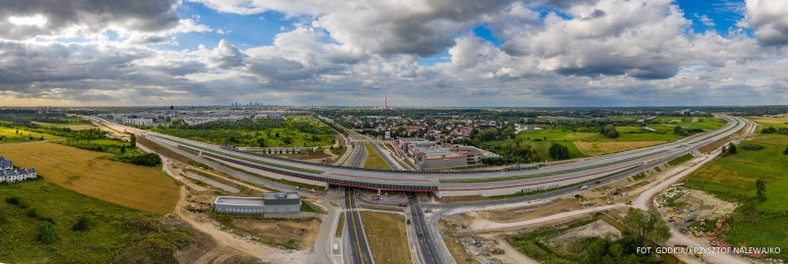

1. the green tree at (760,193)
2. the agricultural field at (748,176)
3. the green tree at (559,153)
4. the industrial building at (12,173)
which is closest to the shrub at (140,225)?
the industrial building at (12,173)

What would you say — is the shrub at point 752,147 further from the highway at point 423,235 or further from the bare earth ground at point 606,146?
the highway at point 423,235

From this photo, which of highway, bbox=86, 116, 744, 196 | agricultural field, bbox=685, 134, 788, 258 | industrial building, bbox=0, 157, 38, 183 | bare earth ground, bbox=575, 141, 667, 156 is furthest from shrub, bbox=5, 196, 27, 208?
bare earth ground, bbox=575, 141, 667, 156

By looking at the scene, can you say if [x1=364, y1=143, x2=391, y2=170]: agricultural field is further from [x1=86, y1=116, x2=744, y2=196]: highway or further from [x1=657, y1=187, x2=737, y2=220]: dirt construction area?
[x1=657, y1=187, x2=737, y2=220]: dirt construction area

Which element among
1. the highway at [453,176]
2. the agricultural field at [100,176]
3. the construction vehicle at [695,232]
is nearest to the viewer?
the construction vehicle at [695,232]

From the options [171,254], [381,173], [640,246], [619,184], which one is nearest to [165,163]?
[381,173]

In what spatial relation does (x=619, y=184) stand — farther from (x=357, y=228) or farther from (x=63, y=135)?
(x=63, y=135)
